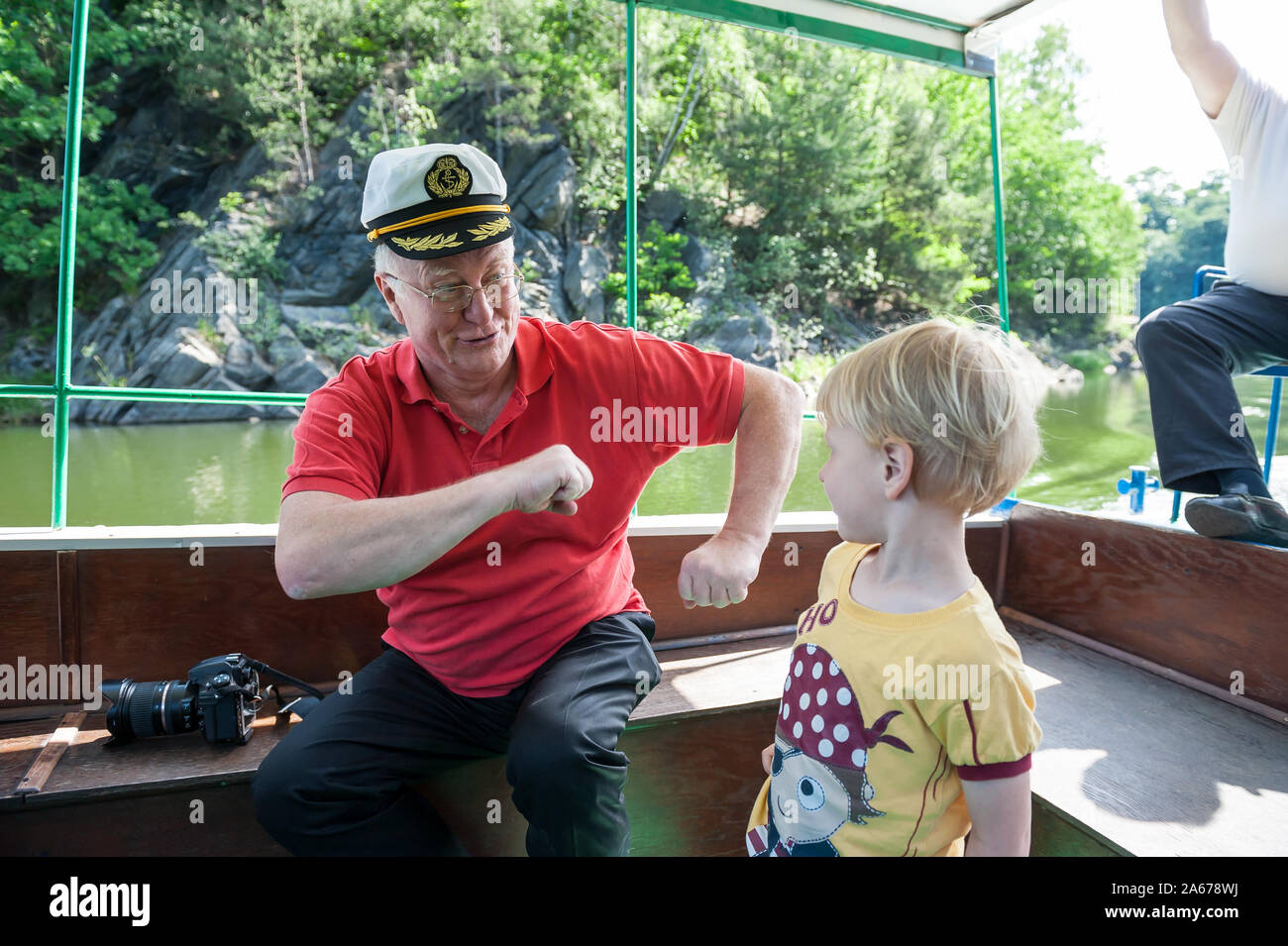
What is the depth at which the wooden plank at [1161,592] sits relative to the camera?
1821mm

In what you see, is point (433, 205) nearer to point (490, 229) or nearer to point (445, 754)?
point (490, 229)

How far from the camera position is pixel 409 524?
1.21 metres

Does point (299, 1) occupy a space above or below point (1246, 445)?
above

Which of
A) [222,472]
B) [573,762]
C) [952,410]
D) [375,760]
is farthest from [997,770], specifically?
[222,472]

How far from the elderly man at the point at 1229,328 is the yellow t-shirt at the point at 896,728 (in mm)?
1213

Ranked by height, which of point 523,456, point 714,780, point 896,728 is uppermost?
point 523,456

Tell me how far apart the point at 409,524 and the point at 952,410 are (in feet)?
2.45

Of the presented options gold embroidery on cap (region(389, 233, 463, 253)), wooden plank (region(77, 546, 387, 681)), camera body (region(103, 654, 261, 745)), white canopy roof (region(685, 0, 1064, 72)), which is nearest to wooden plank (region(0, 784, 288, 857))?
camera body (region(103, 654, 261, 745))

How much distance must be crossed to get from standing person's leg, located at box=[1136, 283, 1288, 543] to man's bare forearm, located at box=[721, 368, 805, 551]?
→ 2.95ft

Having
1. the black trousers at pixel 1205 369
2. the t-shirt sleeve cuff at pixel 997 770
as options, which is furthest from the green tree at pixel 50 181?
the t-shirt sleeve cuff at pixel 997 770

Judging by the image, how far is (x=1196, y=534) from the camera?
1.96m
